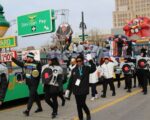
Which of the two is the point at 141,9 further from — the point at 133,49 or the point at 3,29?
the point at 3,29

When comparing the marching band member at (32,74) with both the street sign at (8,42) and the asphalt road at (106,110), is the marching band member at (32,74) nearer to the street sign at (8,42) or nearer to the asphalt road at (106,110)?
the asphalt road at (106,110)

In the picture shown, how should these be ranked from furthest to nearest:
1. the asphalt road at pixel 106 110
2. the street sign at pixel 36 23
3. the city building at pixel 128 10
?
1. the city building at pixel 128 10
2. the street sign at pixel 36 23
3. the asphalt road at pixel 106 110

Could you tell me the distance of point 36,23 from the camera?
17.2 metres

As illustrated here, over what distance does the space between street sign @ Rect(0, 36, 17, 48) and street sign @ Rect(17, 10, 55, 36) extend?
4154 mm

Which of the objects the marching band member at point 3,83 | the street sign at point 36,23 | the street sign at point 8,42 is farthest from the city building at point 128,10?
the marching band member at point 3,83

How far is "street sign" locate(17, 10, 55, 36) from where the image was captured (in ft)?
54.9

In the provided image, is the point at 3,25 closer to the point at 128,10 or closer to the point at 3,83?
the point at 3,83

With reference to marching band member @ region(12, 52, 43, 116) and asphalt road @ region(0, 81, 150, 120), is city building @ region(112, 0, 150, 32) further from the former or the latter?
marching band member @ region(12, 52, 43, 116)

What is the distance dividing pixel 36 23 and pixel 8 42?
15.8 feet

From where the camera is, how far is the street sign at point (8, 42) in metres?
12.4

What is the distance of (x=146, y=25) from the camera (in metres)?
26.0

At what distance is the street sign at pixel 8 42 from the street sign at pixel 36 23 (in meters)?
4.15

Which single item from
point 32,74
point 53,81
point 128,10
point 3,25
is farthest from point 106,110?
point 128,10

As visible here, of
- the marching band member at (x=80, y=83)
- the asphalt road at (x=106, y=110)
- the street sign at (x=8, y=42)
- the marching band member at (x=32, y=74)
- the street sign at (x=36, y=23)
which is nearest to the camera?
the marching band member at (x=80, y=83)
